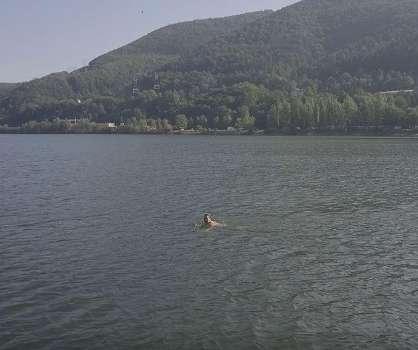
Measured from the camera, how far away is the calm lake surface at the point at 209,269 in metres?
22.0

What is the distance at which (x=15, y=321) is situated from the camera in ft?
75.4

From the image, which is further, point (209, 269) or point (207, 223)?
point (207, 223)

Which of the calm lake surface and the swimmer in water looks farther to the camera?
the swimmer in water

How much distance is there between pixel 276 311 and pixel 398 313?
5.21m

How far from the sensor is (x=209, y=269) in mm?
30375

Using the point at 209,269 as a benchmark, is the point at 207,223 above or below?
above

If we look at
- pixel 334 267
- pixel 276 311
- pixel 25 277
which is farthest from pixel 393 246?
pixel 25 277

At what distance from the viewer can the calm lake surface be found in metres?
22.0

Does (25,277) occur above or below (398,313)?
above

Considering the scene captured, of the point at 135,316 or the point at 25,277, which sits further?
the point at 25,277

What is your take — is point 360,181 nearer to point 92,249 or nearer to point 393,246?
point 393,246

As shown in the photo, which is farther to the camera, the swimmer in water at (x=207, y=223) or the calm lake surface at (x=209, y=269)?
the swimmer in water at (x=207, y=223)

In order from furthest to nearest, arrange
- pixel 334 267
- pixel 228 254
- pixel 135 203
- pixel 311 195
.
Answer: pixel 311 195 < pixel 135 203 < pixel 228 254 < pixel 334 267

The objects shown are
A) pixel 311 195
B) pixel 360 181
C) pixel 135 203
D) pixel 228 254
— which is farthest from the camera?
pixel 360 181
